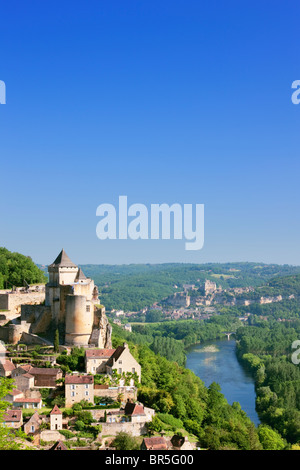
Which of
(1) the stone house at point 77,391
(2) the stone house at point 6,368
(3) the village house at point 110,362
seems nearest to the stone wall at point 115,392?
(1) the stone house at point 77,391

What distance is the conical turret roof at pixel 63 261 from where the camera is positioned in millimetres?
30453

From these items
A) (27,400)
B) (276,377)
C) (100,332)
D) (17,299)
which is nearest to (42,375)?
(27,400)

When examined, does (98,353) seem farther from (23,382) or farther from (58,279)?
(58,279)

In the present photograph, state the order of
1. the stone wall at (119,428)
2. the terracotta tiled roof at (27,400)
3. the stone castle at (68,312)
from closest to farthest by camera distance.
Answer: the stone wall at (119,428), the terracotta tiled roof at (27,400), the stone castle at (68,312)

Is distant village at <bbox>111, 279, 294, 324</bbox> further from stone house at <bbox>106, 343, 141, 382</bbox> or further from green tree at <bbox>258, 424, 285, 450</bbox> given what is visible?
stone house at <bbox>106, 343, 141, 382</bbox>

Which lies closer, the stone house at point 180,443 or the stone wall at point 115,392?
the stone house at point 180,443

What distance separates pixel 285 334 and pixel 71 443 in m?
73.1

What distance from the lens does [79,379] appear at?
24938mm

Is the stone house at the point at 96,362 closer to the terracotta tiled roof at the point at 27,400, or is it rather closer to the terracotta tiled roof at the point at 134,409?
the terracotta tiled roof at the point at 134,409

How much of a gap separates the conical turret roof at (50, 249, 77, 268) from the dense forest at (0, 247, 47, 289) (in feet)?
24.8

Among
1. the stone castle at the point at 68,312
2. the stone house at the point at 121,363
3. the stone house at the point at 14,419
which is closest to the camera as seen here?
the stone house at the point at 14,419

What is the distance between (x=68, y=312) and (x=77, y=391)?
5.37 m
